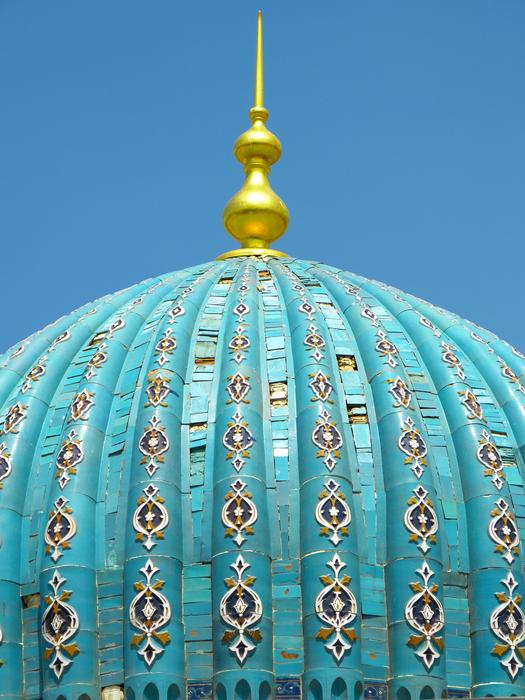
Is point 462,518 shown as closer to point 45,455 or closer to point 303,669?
point 303,669

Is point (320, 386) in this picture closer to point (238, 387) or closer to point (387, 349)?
point (238, 387)

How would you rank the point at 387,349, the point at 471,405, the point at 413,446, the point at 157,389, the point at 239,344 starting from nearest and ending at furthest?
the point at 413,446 → the point at 157,389 → the point at 471,405 → the point at 239,344 → the point at 387,349

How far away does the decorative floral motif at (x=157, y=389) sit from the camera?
23.1m

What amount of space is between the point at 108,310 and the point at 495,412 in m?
5.35

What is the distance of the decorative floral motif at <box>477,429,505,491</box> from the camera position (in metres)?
22.8

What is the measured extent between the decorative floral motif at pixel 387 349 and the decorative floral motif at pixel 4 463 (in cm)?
457

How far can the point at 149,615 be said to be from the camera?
21.1 metres

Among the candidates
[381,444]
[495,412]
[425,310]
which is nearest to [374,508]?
[381,444]

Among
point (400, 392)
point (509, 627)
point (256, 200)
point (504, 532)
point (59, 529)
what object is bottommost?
point (509, 627)

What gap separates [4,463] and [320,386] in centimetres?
371

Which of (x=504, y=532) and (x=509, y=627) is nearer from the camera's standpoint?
(x=509, y=627)

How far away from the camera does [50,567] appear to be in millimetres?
21797

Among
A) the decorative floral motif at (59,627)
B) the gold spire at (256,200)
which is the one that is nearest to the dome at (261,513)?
Result: the decorative floral motif at (59,627)

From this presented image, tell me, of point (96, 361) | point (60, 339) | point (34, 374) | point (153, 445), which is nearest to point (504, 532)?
point (153, 445)
